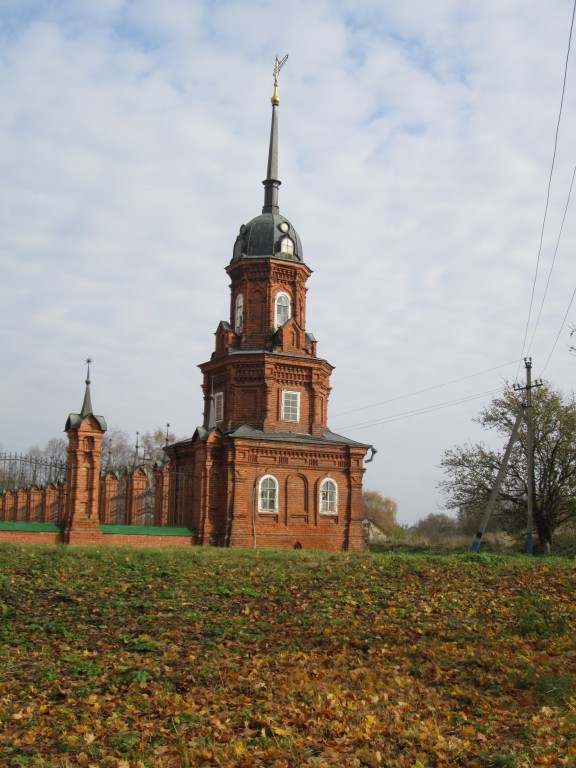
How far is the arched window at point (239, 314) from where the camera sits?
111 ft

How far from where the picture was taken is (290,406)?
32.3 m

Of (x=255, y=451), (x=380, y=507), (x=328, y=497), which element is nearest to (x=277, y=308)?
(x=255, y=451)

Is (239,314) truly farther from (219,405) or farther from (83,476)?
(83,476)

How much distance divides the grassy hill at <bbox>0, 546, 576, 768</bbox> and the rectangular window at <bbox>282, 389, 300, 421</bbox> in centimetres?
1477

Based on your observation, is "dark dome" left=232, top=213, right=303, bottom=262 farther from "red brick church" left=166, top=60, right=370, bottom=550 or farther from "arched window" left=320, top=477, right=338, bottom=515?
"arched window" left=320, top=477, right=338, bottom=515

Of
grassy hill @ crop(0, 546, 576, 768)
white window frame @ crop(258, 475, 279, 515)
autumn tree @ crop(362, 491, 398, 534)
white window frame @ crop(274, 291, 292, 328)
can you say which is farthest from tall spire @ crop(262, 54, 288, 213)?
autumn tree @ crop(362, 491, 398, 534)

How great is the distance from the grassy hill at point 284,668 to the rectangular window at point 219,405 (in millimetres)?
15588

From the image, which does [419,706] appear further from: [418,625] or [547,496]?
[547,496]

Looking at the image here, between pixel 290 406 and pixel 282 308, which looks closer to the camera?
pixel 290 406

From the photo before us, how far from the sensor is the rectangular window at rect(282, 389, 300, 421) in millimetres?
32156

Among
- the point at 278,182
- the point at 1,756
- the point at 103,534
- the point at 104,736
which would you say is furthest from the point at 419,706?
the point at 278,182

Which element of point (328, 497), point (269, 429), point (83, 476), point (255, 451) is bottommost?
point (328, 497)

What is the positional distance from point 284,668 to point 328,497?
20.7 meters

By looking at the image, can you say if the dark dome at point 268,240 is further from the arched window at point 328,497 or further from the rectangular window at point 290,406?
the arched window at point 328,497
